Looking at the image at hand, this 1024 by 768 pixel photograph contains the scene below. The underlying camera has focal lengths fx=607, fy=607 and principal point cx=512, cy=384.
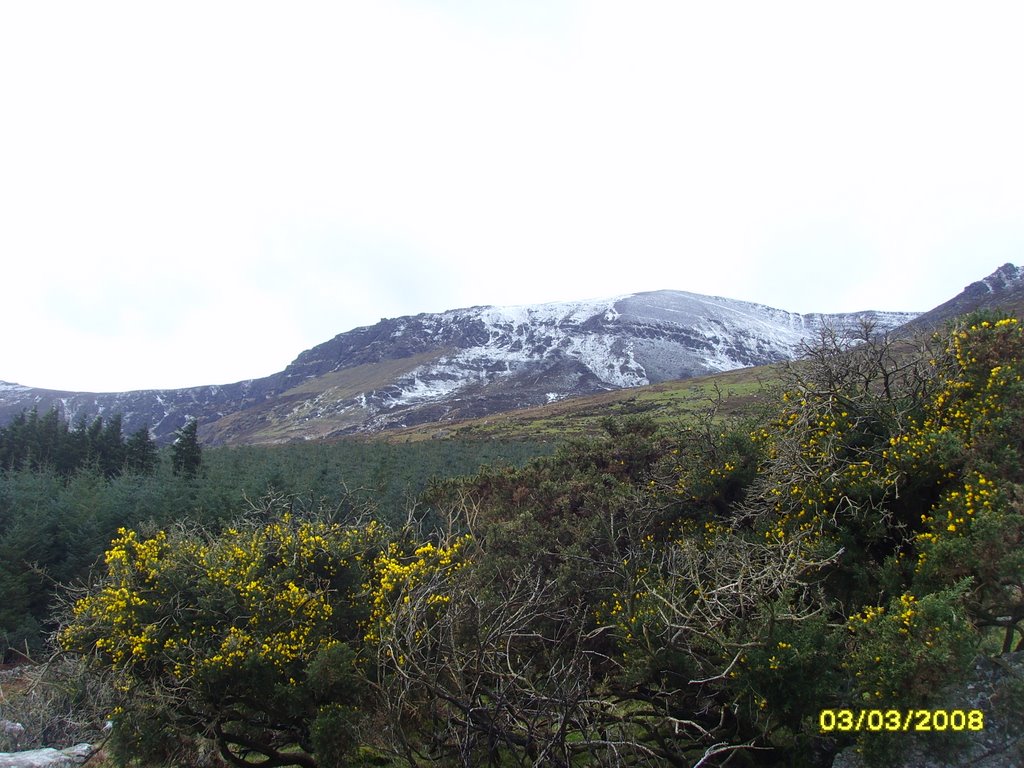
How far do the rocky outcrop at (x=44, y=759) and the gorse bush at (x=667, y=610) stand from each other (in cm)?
150

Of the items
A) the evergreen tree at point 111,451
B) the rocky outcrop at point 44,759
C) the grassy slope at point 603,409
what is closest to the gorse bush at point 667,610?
the rocky outcrop at point 44,759

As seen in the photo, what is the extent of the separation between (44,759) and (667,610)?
35.9 ft

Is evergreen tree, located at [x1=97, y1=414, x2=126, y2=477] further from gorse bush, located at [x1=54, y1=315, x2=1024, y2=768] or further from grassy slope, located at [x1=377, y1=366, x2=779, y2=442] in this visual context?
gorse bush, located at [x1=54, y1=315, x2=1024, y2=768]

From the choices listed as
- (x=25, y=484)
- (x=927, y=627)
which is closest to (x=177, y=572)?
(x=927, y=627)

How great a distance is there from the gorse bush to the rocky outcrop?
1502 millimetres

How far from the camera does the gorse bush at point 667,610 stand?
7410mm

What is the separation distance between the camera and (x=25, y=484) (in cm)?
4028

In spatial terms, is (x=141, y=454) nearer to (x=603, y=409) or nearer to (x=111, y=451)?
(x=111, y=451)

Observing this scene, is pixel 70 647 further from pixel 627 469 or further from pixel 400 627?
pixel 627 469

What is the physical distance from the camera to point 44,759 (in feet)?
34.4

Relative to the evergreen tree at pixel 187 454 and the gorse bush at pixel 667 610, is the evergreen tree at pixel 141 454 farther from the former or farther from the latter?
the gorse bush at pixel 667 610

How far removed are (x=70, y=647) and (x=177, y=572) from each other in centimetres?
262

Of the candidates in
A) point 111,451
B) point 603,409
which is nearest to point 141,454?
point 111,451

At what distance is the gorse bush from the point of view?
292 inches
